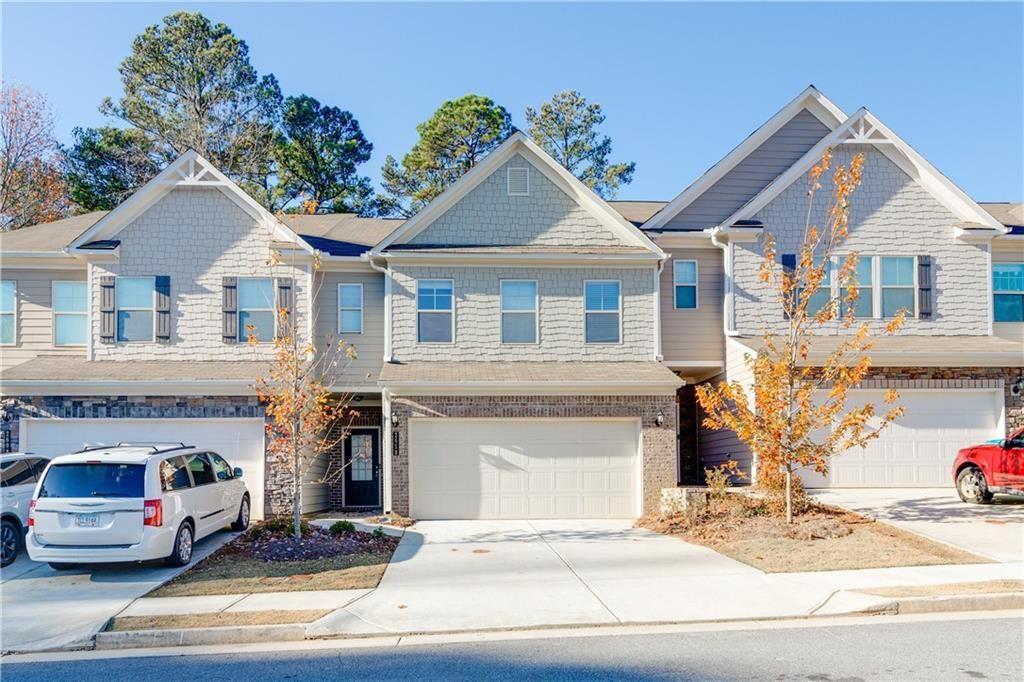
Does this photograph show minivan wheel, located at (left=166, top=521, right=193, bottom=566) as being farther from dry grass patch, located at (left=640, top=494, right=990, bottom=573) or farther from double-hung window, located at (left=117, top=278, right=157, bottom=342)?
dry grass patch, located at (left=640, top=494, right=990, bottom=573)

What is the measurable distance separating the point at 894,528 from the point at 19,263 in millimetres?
18813

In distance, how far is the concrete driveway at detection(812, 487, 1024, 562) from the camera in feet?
43.4

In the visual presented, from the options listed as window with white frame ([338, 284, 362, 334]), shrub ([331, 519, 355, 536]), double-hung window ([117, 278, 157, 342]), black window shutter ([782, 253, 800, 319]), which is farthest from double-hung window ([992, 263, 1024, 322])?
double-hung window ([117, 278, 157, 342])

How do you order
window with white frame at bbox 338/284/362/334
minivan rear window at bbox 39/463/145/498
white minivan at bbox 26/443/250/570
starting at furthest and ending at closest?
window with white frame at bbox 338/284/362/334, minivan rear window at bbox 39/463/145/498, white minivan at bbox 26/443/250/570

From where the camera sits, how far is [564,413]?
1873cm

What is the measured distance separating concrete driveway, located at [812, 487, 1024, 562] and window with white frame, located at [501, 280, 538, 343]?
688 cm

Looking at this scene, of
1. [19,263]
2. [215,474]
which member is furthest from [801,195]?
[19,263]

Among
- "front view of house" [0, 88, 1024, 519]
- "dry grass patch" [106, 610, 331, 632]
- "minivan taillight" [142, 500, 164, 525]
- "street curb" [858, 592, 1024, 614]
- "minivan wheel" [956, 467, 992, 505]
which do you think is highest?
"front view of house" [0, 88, 1024, 519]

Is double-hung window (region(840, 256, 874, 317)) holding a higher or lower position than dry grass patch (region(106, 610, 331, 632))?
higher

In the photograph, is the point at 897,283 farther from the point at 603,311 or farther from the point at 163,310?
the point at 163,310

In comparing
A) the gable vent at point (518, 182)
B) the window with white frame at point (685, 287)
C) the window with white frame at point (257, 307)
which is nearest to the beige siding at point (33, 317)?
the window with white frame at point (257, 307)

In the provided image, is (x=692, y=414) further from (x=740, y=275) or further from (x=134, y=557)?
(x=134, y=557)

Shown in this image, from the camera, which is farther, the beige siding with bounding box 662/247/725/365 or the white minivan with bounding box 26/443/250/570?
the beige siding with bounding box 662/247/725/365

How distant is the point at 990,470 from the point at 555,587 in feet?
31.4
